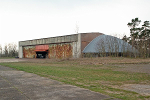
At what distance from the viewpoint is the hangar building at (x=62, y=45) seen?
1657 inches

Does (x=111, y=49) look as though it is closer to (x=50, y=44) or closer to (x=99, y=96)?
(x=50, y=44)

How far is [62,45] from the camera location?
152 ft

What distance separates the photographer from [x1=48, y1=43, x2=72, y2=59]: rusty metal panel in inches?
1741

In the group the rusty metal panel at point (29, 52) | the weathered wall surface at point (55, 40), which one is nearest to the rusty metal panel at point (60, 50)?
the weathered wall surface at point (55, 40)

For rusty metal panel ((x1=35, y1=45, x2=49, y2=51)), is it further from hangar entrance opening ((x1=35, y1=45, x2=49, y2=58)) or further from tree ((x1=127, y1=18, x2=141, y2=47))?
tree ((x1=127, y1=18, x2=141, y2=47))

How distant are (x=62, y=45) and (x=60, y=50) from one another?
174 centimetres

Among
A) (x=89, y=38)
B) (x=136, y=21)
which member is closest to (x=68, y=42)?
(x=89, y=38)

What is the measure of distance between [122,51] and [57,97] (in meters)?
39.2

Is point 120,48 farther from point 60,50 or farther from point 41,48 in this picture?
point 41,48

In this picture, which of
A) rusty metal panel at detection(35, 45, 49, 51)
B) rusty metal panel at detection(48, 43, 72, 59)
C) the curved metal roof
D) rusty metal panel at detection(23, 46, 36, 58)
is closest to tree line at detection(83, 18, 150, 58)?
the curved metal roof

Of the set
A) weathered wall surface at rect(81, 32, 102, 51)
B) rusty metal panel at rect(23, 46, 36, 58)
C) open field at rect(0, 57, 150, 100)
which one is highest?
weathered wall surface at rect(81, 32, 102, 51)

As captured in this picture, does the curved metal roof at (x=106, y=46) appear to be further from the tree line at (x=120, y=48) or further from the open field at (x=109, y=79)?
the open field at (x=109, y=79)

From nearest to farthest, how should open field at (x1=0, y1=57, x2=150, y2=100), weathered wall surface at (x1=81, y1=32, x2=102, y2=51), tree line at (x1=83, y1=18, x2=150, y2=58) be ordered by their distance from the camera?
open field at (x1=0, y1=57, x2=150, y2=100) < tree line at (x1=83, y1=18, x2=150, y2=58) < weathered wall surface at (x1=81, y1=32, x2=102, y2=51)

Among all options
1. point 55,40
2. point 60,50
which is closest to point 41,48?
point 55,40
